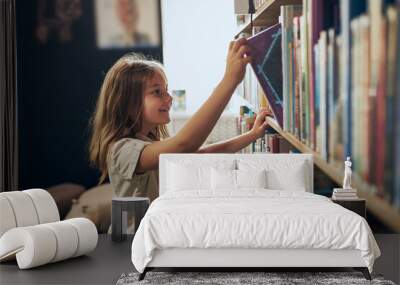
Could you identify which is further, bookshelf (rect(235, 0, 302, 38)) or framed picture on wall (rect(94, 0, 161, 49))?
framed picture on wall (rect(94, 0, 161, 49))

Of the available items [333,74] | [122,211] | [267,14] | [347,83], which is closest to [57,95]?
[122,211]

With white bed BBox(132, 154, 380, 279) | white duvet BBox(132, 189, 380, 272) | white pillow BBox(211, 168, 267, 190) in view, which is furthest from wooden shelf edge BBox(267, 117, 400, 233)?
white duvet BBox(132, 189, 380, 272)

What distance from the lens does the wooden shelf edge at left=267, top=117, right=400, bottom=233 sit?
5879 mm

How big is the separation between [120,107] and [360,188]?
2225 millimetres

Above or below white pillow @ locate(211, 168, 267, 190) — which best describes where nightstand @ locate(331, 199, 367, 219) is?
below

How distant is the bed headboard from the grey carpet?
1547 mm

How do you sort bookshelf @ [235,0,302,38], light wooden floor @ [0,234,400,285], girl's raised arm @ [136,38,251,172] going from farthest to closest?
1. girl's raised arm @ [136,38,251,172]
2. bookshelf @ [235,0,302,38]
3. light wooden floor @ [0,234,400,285]

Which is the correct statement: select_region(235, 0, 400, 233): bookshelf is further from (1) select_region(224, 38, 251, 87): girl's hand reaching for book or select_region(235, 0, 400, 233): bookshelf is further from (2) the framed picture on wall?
(2) the framed picture on wall

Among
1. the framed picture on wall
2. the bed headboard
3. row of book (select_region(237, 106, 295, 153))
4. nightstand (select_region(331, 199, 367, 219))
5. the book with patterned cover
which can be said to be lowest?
nightstand (select_region(331, 199, 367, 219))

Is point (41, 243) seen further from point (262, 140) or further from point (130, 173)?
point (262, 140)

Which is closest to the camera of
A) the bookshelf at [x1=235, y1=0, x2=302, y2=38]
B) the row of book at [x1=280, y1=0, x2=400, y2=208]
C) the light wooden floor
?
the light wooden floor

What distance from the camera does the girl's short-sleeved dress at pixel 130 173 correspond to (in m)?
6.33

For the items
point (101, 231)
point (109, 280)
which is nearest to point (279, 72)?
point (101, 231)

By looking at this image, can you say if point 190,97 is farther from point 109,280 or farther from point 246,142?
point 109,280
